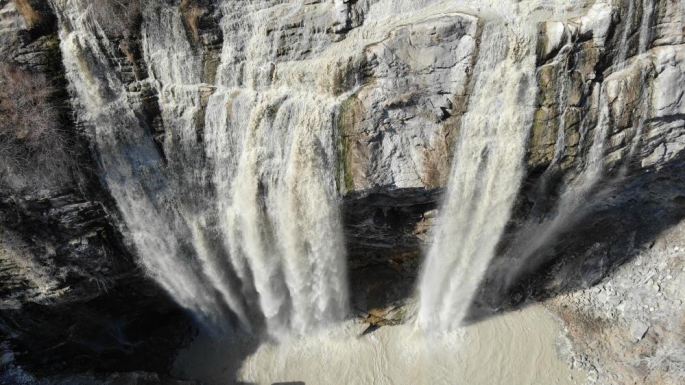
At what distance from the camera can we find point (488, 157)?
370 inches

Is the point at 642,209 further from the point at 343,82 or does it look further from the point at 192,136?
the point at 192,136

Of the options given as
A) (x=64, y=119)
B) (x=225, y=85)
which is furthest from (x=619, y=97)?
(x=64, y=119)

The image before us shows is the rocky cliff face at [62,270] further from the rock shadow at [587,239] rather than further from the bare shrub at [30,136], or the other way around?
the rock shadow at [587,239]

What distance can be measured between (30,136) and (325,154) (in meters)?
7.19

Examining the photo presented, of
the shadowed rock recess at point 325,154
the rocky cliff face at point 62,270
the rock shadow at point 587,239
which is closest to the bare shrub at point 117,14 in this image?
the shadowed rock recess at point 325,154

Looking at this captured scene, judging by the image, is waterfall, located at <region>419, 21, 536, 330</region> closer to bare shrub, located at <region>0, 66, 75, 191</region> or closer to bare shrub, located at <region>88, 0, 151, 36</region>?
bare shrub, located at <region>88, 0, 151, 36</region>

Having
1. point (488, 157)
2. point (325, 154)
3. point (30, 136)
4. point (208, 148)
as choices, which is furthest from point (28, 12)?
point (488, 157)

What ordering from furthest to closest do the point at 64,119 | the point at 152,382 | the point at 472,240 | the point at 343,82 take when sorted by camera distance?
1. the point at 152,382
2. the point at 472,240
3. the point at 64,119
4. the point at 343,82

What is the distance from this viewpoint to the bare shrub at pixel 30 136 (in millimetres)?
9352

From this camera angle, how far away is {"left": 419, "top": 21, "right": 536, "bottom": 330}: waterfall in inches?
332

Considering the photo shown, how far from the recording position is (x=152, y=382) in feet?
40.6

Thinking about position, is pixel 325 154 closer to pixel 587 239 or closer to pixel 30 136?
pixel 30 136

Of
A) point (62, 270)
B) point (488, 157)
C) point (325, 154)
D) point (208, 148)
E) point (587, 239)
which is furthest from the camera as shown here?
point (587, 239)

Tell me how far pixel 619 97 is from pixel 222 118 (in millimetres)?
9225
